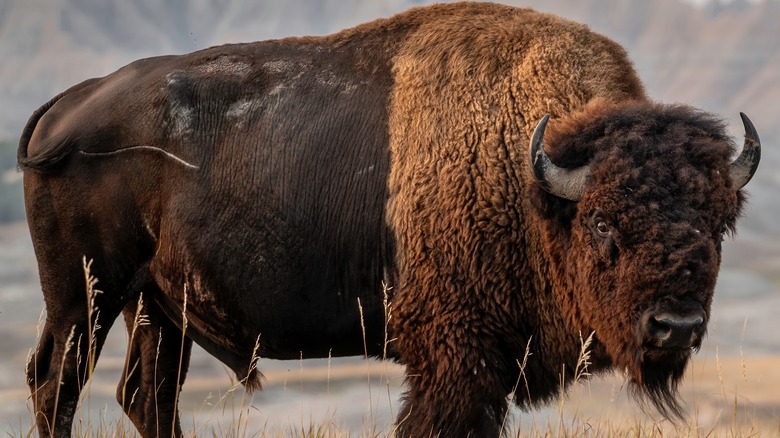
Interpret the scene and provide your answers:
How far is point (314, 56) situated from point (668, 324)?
2.97m

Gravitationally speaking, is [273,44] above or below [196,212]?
above

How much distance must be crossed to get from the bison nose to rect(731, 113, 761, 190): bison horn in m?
0.90

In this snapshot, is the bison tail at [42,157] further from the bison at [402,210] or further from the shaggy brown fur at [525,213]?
the shaggy brown fur at [525,213]

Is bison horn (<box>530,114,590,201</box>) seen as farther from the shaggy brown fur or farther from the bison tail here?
the bison tail

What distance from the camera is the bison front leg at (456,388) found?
5348 millimetres

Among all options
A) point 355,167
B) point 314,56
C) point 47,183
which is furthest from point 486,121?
point 47,183

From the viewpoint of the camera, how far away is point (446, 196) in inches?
219

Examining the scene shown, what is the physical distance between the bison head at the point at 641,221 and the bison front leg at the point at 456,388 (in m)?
0.54

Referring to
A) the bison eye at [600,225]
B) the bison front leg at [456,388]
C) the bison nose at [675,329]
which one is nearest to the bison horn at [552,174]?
the bison eye at [600,225]

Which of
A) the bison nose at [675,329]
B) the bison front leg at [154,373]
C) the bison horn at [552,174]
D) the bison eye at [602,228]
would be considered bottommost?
the bison front leg at [154,373]

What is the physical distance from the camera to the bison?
16.4 feet

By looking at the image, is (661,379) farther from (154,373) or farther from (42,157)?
(42,157)

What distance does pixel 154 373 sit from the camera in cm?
706

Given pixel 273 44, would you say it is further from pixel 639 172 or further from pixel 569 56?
pixel 639 172
